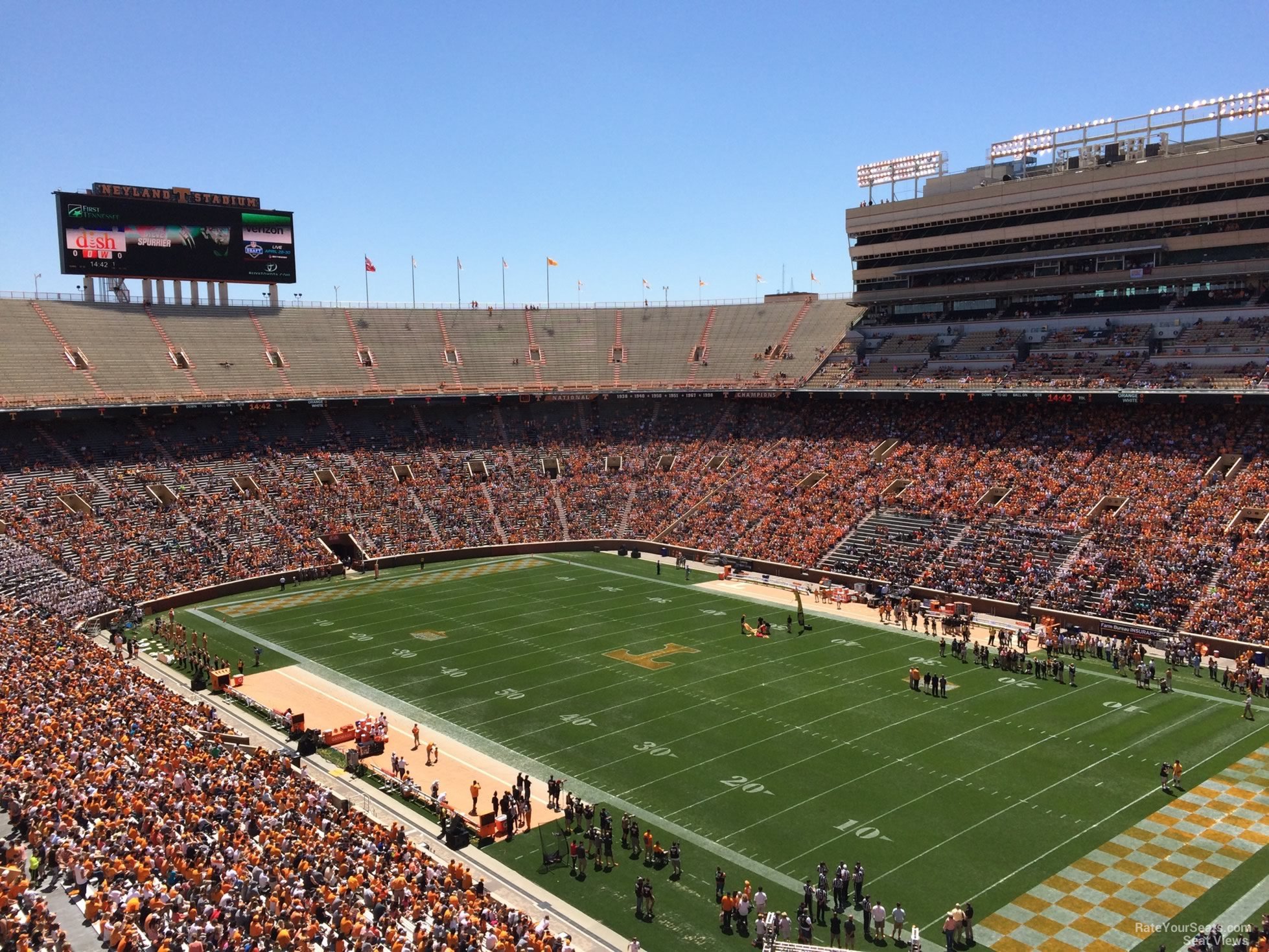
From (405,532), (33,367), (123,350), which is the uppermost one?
(123,350)

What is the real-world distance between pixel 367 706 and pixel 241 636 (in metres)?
11.7

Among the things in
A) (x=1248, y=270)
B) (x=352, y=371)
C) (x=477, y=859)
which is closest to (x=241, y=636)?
(x=477, y=859)

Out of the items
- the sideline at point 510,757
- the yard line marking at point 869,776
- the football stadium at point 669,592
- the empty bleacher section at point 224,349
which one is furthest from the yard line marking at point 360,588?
the yard line marking at point 869,776

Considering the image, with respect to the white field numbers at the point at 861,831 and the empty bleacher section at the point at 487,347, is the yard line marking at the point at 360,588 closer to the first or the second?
the empty bleacher section at the point at 487,347

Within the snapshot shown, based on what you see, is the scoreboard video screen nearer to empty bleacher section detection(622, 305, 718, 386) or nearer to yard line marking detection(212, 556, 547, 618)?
empty bleacher section detection(622, 305, 718, 386)

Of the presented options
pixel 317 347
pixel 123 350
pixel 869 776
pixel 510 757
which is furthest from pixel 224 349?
pixel 869 776

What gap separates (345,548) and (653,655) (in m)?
25.5

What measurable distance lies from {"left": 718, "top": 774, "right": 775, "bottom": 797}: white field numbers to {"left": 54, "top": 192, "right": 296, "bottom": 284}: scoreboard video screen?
5520 centimetres

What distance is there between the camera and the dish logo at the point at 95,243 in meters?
62.2

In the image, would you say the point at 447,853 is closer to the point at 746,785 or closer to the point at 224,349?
the point at 746,785

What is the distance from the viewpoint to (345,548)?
57.4 meters

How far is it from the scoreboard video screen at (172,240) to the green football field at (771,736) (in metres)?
28.9

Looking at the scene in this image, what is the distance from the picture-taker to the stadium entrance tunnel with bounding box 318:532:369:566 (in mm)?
56319

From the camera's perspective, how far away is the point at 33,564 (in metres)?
44.5
